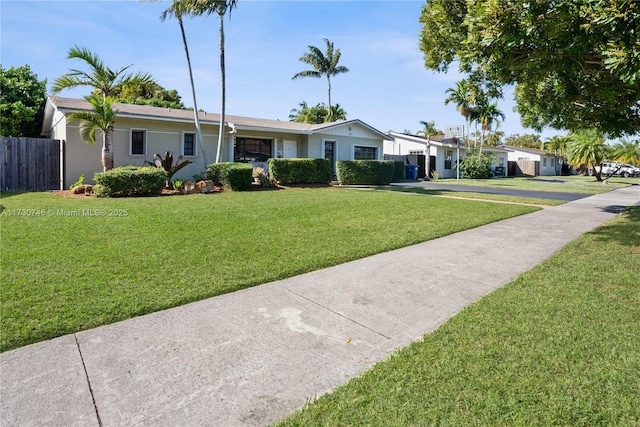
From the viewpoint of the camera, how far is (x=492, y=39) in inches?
186

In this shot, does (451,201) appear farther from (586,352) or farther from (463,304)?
(586,352)

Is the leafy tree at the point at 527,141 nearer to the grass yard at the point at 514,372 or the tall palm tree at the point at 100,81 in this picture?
the tall palm tree at the point at 100,81

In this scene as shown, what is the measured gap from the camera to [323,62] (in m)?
37.0

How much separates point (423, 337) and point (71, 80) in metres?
15.4

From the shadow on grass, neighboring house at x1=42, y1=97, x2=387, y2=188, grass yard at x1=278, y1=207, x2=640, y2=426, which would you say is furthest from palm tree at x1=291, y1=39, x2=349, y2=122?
grass yard at x1=278, y1=207, x2=640, y2=426

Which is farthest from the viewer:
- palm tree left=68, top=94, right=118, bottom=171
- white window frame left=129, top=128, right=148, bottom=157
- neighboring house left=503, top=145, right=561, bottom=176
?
neighboring house left=503, top=145, right=561, bottom=176

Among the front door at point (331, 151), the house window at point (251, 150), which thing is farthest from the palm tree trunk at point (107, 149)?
the front door at point (331, 151)

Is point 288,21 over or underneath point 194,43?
underneath

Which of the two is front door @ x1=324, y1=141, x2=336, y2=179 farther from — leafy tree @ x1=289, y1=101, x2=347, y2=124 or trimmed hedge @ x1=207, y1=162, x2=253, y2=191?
leafy tree @ x1=289, y1=101, x2=347, y2=124

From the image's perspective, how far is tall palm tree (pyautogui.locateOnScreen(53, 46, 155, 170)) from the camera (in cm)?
1266

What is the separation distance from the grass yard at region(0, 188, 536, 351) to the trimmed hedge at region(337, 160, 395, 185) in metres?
8.87

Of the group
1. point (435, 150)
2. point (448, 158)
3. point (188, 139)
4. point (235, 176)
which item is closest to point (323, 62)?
point (435, 150)

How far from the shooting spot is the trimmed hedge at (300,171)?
17.1 m

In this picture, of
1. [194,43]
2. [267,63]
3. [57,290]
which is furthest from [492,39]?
[194,43]
